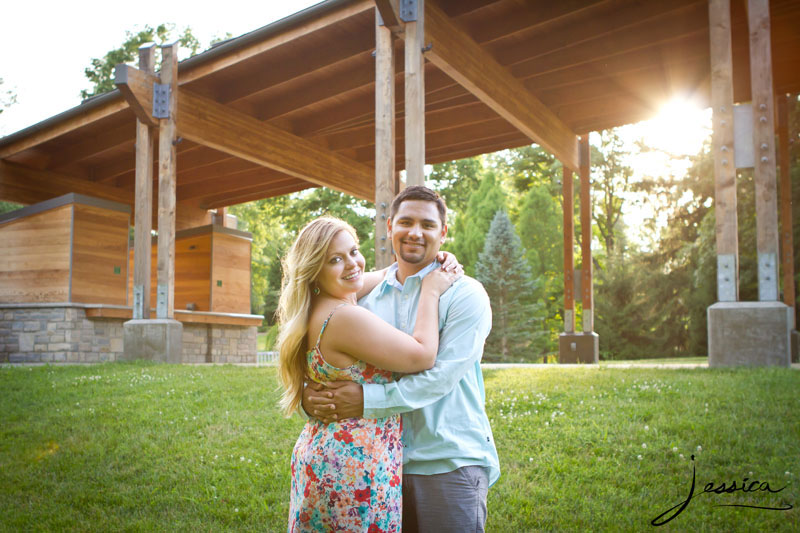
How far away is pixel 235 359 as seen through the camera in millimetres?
15664

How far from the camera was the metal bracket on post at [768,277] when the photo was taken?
22.9ft

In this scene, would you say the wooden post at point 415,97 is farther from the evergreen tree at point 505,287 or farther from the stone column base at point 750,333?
the evergreen tree at point 505,287

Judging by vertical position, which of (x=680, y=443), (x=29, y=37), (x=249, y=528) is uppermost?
(x=29, y=37)

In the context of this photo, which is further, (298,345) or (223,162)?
(223,162)

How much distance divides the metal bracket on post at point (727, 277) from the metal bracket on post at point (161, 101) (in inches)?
326

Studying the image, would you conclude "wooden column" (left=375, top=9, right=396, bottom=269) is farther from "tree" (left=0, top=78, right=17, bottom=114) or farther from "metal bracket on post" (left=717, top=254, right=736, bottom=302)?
"tree" (left=0, top=78, right=17, bottom=114)

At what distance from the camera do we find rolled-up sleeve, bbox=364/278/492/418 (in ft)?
7.00

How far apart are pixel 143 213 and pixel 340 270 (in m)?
9.28

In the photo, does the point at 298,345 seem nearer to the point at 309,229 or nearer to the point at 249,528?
the point at 309,229

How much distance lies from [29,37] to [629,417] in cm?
2284

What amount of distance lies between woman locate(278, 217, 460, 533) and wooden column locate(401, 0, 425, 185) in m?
4.94

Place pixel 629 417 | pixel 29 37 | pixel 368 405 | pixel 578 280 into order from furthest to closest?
pixel 29 37 → pixel 578 280 → pixel 629 417 → pixel 368 405

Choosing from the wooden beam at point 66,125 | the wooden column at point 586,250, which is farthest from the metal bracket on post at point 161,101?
the wooden column at point 586,250

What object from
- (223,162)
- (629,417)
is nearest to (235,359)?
(223,162)
